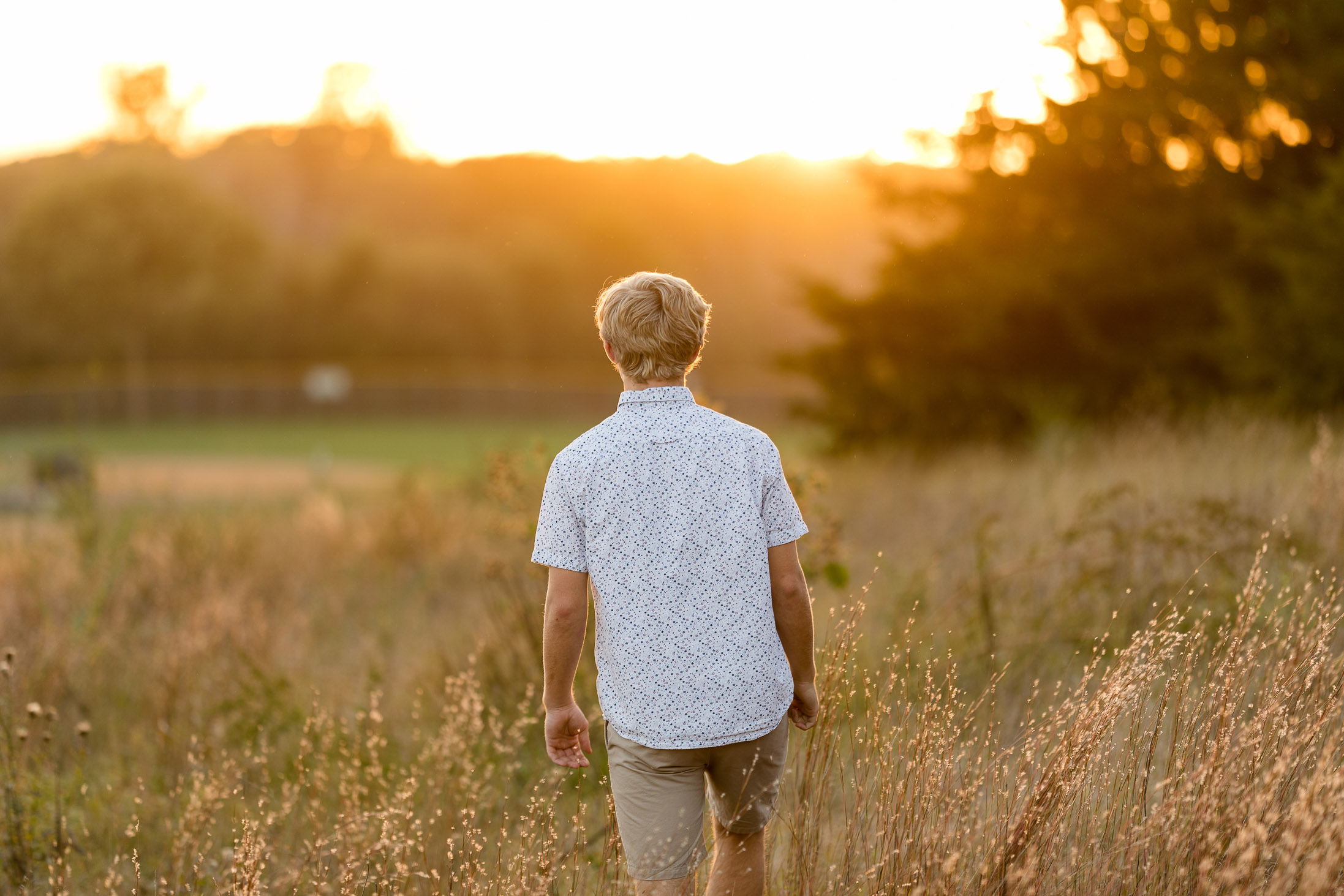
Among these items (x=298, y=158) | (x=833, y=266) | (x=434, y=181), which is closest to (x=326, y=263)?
(x=298, y=158)

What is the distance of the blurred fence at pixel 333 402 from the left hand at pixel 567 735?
35.0 meters

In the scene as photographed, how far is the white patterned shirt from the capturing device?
7.55 ft

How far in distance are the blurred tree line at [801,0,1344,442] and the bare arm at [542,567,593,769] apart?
898 centimetres

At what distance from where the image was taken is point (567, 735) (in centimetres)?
242

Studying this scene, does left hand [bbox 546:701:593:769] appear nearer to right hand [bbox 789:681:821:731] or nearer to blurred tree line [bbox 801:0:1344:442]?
right hand [bbox 789:681:821:731]

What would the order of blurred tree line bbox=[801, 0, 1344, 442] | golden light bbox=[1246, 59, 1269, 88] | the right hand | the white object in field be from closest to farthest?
1. the right hand
2. blurred tree line bbox=[801, 0, 1344, 442]
3. golden light bbox=[1246, 59, 1269, 88]
4. the white object in field

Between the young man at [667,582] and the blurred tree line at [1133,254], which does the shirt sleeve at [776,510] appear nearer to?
the young man at [667,582]

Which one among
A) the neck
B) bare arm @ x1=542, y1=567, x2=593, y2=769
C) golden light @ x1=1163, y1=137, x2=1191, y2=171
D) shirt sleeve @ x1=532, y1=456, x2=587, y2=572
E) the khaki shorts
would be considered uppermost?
golden light @ x1=1163, y1=137, x2=1191, y2=171

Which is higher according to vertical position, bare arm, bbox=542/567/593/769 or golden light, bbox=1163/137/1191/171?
golden light, bbox=1163/137/1191/171

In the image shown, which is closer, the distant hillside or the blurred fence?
the blurred fence

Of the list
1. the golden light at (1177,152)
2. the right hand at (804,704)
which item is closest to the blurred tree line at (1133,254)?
the golden light at (1177,152)

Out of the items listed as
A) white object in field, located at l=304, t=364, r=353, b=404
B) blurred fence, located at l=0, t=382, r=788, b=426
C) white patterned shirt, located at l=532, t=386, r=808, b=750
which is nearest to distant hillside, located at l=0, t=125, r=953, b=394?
blurred fence, located at l=0, t=382, r=788, b=426

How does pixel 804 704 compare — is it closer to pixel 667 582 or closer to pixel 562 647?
pixel 667 582

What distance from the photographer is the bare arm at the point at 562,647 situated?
2352 mm
